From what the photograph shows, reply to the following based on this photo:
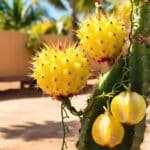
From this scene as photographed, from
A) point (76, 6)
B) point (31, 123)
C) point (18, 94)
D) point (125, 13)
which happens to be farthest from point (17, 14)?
point (125, 13)

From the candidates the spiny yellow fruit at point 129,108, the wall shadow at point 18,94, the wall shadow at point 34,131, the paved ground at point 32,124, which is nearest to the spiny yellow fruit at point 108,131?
the spiny yellow fruit at point 129,108

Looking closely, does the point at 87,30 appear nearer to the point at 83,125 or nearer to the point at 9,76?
the point at 83,125

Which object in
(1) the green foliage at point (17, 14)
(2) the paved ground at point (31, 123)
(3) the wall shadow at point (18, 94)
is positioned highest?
(1) the green foliage at point (17, 14)

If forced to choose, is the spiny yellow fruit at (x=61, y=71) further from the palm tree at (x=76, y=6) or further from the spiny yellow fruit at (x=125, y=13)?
the palm tree at (x=76, y=6)

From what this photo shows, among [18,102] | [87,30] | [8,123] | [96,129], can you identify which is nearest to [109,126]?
[96,129]

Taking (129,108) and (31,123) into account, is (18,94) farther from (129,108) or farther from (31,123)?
(129,108)

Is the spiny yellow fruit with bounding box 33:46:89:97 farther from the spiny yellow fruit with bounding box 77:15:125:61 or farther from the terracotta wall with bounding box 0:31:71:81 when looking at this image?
the terracotta wall with bounding box 0:31:71:81
